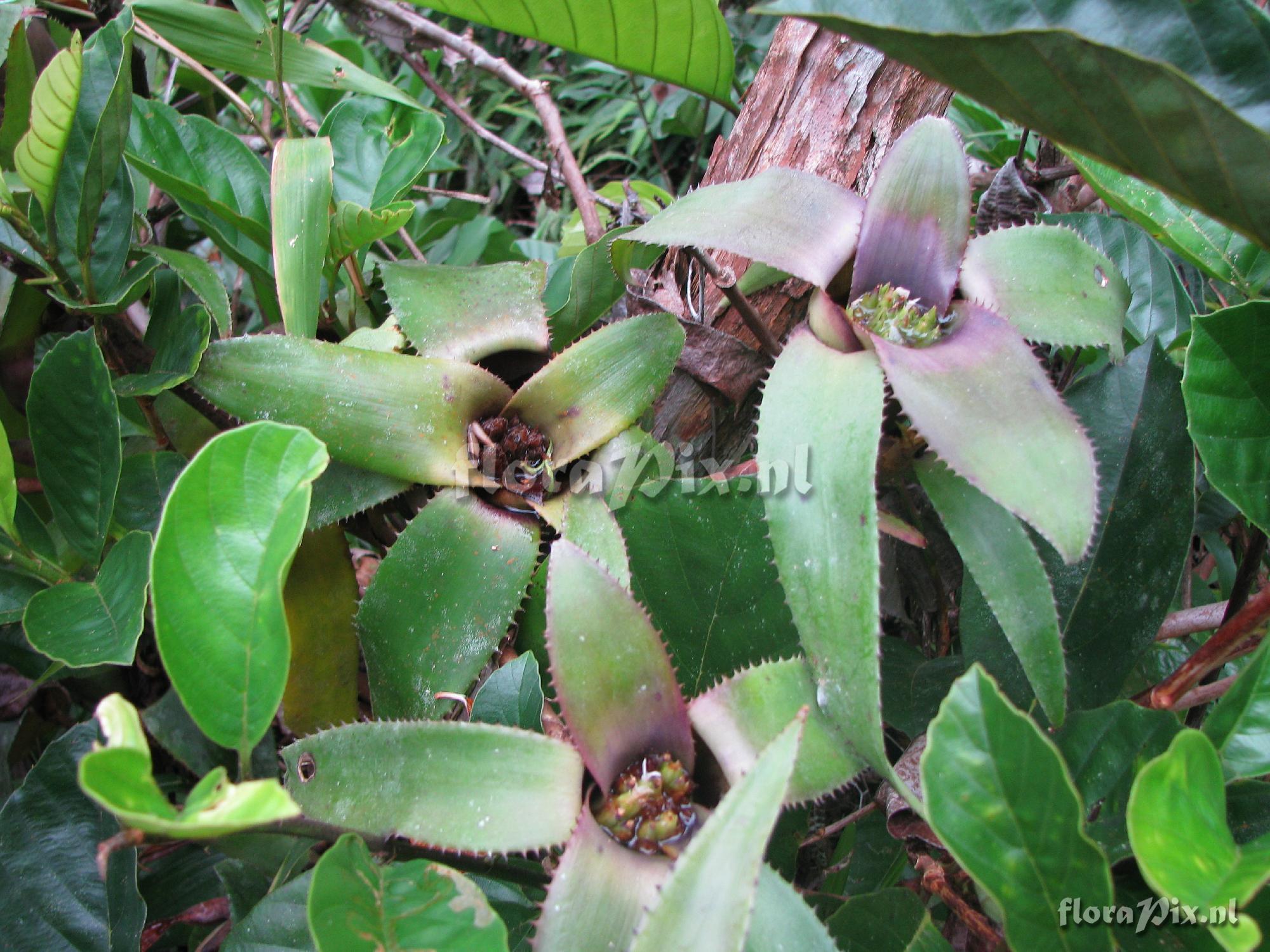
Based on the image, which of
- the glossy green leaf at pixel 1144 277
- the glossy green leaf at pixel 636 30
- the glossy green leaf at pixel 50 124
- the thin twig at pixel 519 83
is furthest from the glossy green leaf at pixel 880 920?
the glossy green leaf at pixel 636 30

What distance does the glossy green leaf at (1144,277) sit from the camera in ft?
3.15

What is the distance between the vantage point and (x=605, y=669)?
594 mm

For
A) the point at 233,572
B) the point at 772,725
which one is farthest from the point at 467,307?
the point at 772,725

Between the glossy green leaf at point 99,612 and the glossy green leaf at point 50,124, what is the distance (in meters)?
0.35

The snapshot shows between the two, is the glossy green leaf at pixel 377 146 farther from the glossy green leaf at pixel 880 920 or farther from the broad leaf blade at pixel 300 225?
the glossy green leaf at pixel 880 920

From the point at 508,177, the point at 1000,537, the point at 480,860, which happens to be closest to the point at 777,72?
the point at 1000,537

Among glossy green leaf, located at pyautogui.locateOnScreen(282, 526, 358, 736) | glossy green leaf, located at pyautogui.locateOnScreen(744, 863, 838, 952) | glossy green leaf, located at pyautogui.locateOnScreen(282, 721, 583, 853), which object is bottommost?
glossy green leaf, located at pyautogui.locateOnScreen(282, 526, 358, 736)

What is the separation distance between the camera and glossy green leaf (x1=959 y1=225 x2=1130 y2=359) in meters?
0.69

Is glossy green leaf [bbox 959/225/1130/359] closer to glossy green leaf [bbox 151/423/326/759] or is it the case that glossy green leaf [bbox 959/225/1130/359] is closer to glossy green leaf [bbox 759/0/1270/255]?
glossy green leaf [bbox 759/0/1270/255]

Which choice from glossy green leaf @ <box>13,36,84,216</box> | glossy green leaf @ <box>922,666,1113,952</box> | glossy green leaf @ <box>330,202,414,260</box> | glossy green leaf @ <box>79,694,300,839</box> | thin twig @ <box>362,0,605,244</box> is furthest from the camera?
thin twig @ <box>362,0,605,244</box>

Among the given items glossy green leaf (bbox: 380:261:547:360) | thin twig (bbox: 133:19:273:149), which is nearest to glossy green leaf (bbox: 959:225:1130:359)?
glossy green leaf (bbox: 380:261:547:360)

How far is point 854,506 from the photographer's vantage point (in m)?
0.57

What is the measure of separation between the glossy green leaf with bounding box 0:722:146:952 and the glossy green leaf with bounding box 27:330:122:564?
0.19 metres

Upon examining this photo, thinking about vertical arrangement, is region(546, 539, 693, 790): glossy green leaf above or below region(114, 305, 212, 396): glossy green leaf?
below
